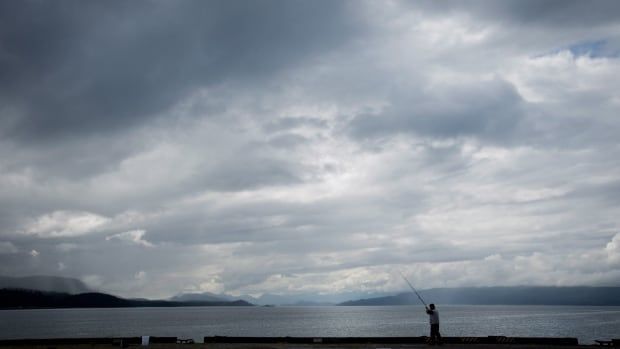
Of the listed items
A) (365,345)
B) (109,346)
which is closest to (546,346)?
(365,345)

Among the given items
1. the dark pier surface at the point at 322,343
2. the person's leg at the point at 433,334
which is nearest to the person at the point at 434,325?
the person's leg at the point at 433,334

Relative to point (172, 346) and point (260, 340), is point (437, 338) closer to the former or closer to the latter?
point (260, 340)

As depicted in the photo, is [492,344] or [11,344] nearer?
[492,344]

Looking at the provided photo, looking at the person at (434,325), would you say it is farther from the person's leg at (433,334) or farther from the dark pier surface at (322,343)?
the dark pier surface at (322,343)

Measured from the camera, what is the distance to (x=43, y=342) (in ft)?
113

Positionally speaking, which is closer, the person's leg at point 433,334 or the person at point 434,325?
the person at point 434,325

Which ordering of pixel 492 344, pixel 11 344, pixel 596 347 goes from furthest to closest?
pixel 11 344, pixel 492 344, pixel 596 347

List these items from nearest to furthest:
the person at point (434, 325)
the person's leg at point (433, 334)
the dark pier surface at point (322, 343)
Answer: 1. the dark pier surface at point (322, 343)
2. the person at point (434, 325)
3. the person's leg at point (433, 334)

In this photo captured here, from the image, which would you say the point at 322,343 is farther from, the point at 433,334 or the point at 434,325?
the point at 434,325

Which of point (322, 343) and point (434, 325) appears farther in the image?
point (322, 343)

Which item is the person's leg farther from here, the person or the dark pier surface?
the dark pier surface

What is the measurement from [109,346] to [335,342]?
44.2 feet

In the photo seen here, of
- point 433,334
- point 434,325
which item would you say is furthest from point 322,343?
point 434,325

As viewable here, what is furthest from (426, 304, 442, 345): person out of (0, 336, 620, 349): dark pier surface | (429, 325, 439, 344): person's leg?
(0, 336, 620, 349): dark pier surface
